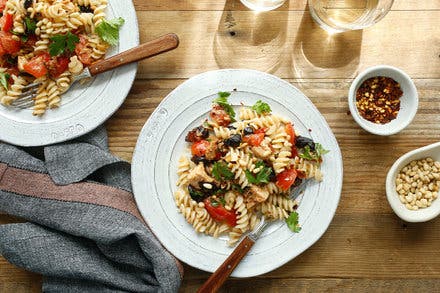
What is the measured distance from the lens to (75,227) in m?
3.38

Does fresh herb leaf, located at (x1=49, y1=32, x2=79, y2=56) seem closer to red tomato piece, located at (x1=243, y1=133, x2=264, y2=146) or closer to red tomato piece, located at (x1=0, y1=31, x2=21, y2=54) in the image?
red tomato piece, located at (x1=0, y1=31, x2=21, y2=54)

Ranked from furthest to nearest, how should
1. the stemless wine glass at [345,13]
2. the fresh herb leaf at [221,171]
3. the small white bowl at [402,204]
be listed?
the stemless wine glass at [345,13], the small white bowl at [402,204], the fresh herb leaf at [221,171]

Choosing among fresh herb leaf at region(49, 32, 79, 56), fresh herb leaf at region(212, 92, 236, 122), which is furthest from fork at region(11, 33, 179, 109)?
fresh herb leaf at region(212, 92, 236, 122)

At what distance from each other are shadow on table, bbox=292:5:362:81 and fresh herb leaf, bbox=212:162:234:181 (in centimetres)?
82

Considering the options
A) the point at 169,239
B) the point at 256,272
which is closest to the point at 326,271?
the point at 256,272

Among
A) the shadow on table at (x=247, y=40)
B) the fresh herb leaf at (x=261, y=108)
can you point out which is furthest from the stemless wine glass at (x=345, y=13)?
the fresh herb leaf at (x=261, y=108)

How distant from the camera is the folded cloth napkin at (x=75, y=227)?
11.1ft

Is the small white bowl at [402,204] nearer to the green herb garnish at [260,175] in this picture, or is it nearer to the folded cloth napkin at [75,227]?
the green herb garnish at [260,175]

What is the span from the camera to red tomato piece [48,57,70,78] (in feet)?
11.0

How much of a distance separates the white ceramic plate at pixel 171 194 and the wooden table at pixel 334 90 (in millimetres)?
201

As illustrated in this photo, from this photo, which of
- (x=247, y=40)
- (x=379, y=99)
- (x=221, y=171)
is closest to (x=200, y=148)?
(x=221, y=171)

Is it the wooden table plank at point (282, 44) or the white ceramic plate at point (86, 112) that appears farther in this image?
the wooden table plank at point (282, 44)

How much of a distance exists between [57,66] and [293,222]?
A: 1.69 m

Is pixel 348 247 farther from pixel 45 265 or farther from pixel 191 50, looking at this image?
pixel 45 265
